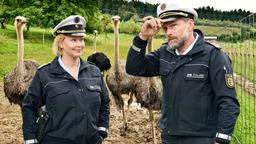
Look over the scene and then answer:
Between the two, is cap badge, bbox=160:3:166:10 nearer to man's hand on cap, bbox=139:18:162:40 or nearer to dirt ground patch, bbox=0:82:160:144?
man's hand on cap, bbox=139:18:162:40

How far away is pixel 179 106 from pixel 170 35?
21.7 inches

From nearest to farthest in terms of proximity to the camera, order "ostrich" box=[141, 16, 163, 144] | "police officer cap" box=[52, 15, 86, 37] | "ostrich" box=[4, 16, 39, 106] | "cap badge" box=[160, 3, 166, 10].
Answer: "cap badge" box=[160, 3, 166, 10]
"police officer cap" box=[52, 15, 86, 37]
"ostrich" box=[141, 16, 163, 144]
"ostrich" box=[4, 16, 39, 106]

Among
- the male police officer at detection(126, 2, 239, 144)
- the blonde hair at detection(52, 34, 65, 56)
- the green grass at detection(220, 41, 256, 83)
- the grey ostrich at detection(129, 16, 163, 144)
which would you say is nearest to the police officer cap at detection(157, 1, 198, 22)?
the male police officer at detection(126, 2, 239, 144)

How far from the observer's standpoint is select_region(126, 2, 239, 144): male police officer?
378cm

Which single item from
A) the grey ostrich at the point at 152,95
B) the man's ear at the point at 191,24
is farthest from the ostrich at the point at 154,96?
the man's ear at the point at 191,24

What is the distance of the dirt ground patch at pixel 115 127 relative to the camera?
9.20 meters

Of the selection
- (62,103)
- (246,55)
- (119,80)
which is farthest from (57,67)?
(119,80)

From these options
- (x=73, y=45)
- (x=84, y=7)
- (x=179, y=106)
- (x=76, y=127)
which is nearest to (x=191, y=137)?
(x=179, y=106)

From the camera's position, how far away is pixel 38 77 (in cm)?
449

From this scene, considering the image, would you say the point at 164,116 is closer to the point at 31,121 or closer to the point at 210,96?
the point at 210,96

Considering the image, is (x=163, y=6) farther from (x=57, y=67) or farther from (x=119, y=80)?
(x=119, y=80)

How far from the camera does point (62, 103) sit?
439 centimetres

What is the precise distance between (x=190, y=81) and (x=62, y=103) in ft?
3.89

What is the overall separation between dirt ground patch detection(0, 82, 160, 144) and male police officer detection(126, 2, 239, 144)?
5.21 meters
